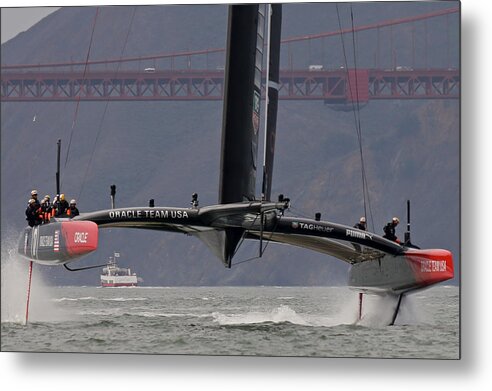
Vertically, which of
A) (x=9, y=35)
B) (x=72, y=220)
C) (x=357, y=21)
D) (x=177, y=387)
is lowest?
(x=177, y=387)

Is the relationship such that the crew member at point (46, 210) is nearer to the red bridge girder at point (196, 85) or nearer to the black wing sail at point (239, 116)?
the red bridge girder at point (196, 85)

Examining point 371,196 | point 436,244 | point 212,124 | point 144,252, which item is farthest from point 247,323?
point 144,252

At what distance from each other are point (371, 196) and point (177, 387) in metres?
24.2

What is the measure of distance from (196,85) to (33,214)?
198 inches

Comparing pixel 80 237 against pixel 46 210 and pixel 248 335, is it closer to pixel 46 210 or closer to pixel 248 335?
pixel 46 210

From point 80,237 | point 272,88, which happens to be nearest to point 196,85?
point 272,88

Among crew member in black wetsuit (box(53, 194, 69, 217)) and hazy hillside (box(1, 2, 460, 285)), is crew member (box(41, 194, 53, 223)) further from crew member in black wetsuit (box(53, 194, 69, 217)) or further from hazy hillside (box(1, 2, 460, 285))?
hazy hillside (box(1, 2, 460, 285))

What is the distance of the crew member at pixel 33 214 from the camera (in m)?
13.6

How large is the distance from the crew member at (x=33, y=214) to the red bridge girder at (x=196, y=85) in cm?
140

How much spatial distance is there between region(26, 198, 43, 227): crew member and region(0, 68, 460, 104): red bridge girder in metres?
1.40

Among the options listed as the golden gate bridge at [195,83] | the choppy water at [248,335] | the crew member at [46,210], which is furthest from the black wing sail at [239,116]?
the golden gate bridge at [195,83]

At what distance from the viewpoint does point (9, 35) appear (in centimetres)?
1311

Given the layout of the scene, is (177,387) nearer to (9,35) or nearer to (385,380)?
(385,380)

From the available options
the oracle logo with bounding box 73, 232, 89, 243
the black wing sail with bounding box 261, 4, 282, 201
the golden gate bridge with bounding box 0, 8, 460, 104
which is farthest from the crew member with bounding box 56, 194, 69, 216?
the black wing sail with bounding box 261, 4, 282, 201
